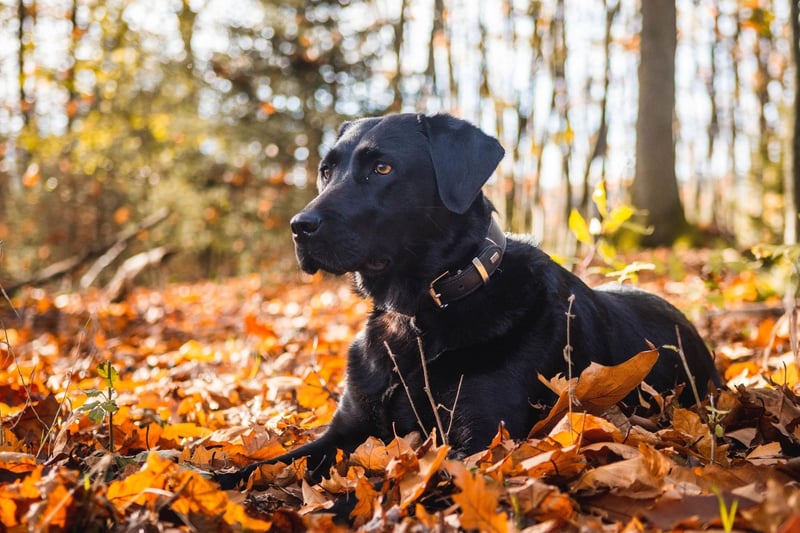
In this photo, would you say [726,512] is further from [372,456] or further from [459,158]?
[459,158]

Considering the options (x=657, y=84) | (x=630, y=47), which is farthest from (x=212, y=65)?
(x=630, y=47)

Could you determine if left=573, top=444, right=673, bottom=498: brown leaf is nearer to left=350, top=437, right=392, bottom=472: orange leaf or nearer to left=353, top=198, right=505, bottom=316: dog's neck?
left=350, top=437, right=392, bottom=472: orange leaf

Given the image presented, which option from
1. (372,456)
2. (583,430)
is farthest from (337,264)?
(583,430)

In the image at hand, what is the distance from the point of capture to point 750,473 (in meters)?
1.83

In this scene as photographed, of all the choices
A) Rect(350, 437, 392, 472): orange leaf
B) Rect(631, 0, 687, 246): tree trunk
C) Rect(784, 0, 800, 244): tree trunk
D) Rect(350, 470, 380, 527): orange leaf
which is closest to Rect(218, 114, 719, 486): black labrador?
Rect(350, 437, 392, 472): orange leaf

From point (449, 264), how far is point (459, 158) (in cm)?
45

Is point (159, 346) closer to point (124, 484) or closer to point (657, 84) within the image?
point (124, 484)

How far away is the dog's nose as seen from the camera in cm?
273

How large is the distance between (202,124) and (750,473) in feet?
43.6

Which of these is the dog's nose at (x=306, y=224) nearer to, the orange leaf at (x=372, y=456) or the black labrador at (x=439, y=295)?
the black labrador at (x=439, y=295)

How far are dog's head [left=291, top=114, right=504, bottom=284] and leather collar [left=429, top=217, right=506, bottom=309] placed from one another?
0.62 feet

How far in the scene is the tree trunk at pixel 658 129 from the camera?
38.6ft

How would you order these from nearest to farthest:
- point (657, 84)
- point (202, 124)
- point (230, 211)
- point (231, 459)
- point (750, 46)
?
point (231, 459)
point (657, 84)
point (202, 124)
point (230, 211)
point (750, 46)

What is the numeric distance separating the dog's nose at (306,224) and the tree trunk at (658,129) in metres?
10.2
